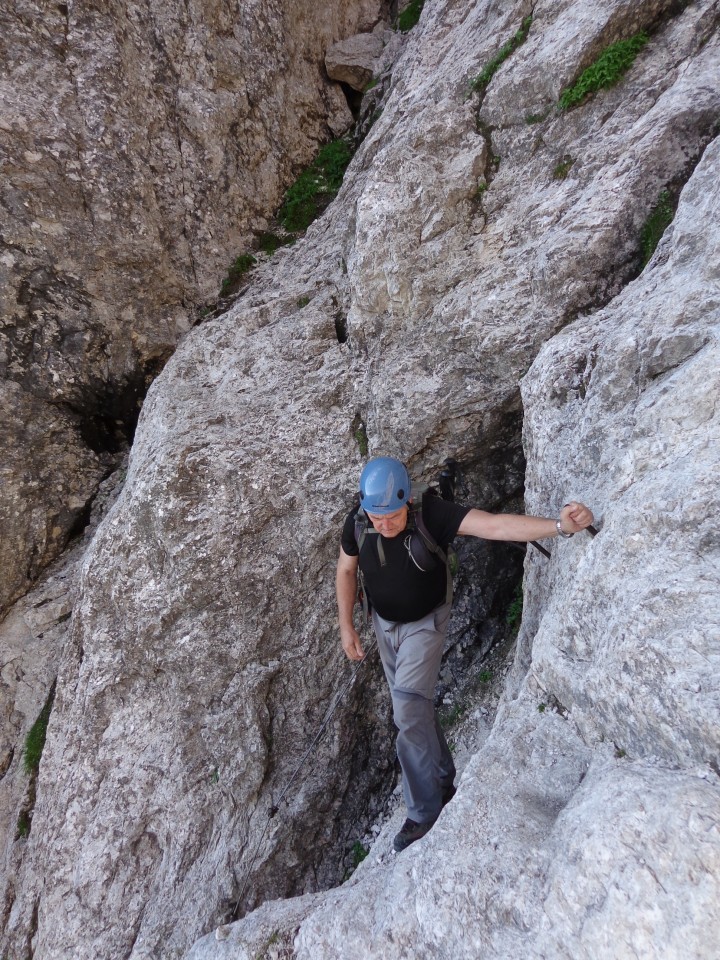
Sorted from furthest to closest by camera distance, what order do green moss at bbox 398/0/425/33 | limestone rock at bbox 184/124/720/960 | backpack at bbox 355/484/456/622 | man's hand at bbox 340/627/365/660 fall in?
green moss at bbox 398/0/425/33, man's hand at bbox 340/627/365/660, backpack at bbox 355/484/456/622, limestone rock at bbox 184/124/720/960

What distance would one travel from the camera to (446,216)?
7.29m

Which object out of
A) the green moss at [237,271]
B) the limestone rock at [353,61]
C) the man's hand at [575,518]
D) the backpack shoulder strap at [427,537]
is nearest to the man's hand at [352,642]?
the backpack shoulder strap at [427,537]

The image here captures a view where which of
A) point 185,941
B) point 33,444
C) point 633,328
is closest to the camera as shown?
point 633,328

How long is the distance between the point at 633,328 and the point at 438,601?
2714mm

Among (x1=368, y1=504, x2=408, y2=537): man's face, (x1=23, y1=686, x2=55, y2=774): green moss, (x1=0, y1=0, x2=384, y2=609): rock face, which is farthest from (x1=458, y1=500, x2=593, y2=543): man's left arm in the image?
(x1=0, y1=0, x2=384, y2=609): rock face

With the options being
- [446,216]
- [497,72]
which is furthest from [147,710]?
[497,72]

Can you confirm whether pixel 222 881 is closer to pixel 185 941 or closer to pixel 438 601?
pixel 185 941

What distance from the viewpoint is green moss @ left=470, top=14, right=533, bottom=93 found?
7.59 metres

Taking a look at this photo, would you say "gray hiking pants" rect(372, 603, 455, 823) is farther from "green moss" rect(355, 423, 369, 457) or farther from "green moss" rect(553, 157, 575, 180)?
"green moss" rect(553, 157, 575, 180)

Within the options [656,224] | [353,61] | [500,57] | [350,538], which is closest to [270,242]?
[353,61]

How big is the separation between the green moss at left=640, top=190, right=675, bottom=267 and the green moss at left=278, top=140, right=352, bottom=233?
596 cm

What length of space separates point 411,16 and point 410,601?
1165 cm

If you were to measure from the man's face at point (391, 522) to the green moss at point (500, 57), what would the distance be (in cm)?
595

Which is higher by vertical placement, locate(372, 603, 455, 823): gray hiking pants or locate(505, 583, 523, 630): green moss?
locate(372, 603, 455, 823): gray hiking pants
